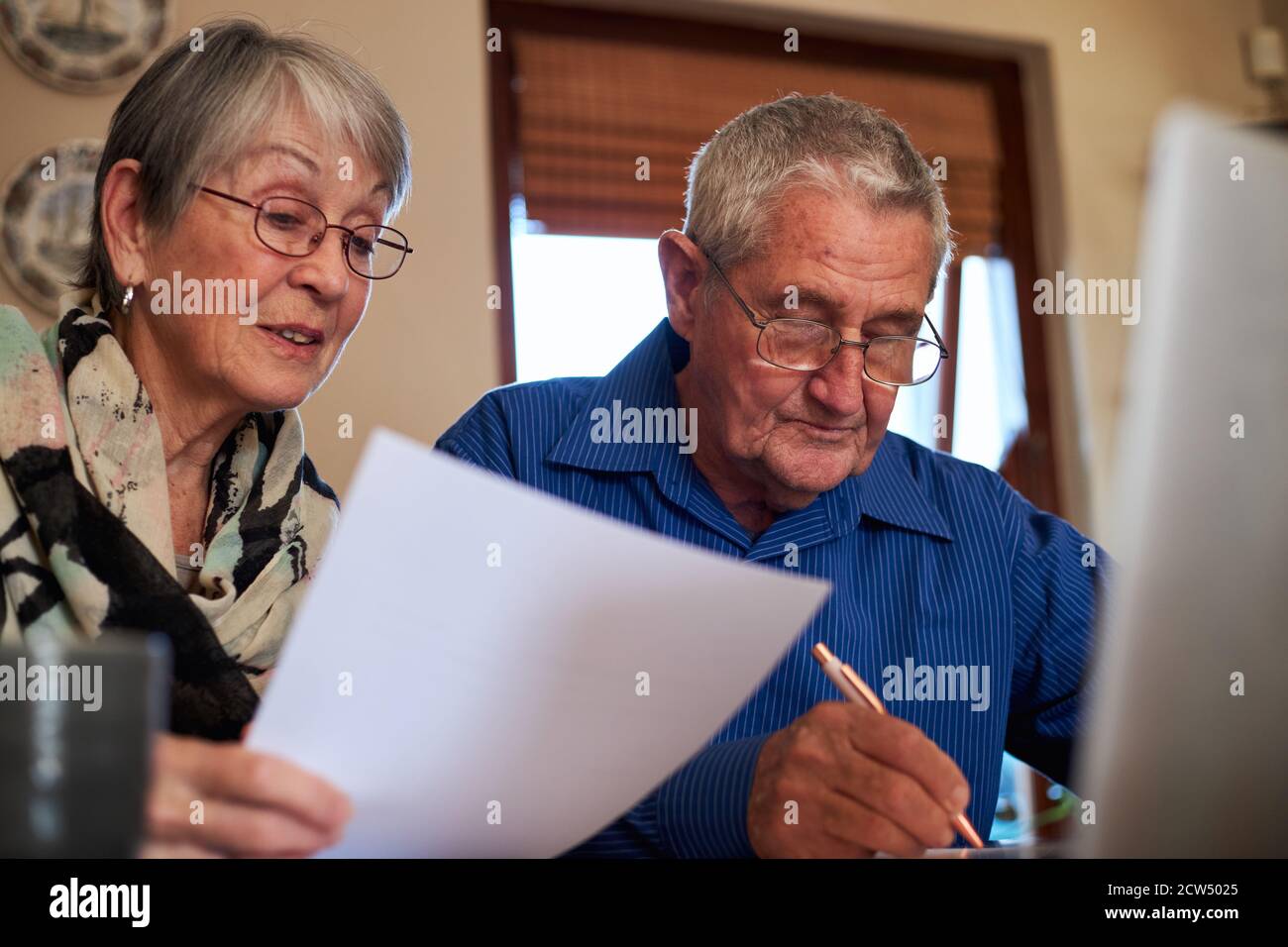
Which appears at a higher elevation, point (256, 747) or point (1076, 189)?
point (1076, 189)

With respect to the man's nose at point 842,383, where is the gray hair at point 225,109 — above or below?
above

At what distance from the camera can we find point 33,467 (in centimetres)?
98

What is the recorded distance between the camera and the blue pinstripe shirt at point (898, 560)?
110 cm

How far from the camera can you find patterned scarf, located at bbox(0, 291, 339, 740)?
3.16 feet

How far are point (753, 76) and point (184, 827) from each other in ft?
8.47

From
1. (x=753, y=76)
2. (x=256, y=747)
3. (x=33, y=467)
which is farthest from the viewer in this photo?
(x=753, y=76)

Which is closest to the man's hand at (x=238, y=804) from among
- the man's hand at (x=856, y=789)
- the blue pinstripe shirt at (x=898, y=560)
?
the man's hand at (x=856, y=789)

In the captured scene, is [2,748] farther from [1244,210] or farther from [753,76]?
[753,76]

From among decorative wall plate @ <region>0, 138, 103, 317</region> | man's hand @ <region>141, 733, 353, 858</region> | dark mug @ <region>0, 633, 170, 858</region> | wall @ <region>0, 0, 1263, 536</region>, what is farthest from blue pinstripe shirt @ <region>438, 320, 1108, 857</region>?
decorative wall plate @ <region>0, 138, 103, 317</region>

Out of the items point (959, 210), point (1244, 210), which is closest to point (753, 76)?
point (959, 210)

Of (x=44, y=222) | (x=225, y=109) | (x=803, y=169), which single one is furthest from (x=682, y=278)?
(x=44, y=222)

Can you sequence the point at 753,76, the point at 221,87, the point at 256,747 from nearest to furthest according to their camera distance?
the point at 256,747 < the point at 221,87 < the point at 753,76

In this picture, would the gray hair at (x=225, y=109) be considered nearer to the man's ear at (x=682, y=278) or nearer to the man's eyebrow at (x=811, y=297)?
the man's ear at (x=682, y=278)

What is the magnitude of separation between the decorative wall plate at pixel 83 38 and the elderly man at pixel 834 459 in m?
1.21
